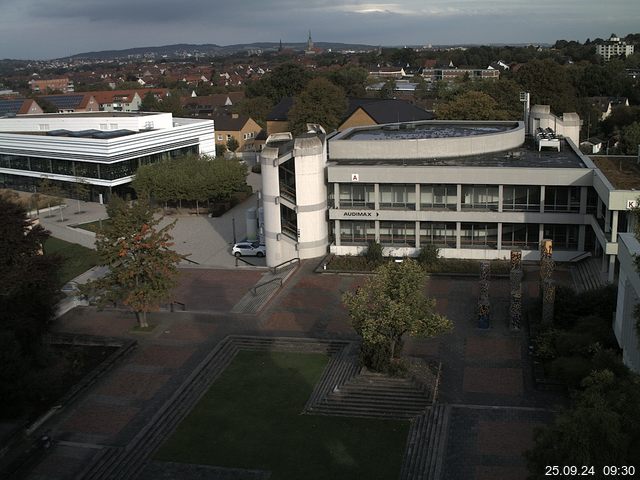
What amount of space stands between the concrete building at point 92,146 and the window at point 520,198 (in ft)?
115

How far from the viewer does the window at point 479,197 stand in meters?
37.2

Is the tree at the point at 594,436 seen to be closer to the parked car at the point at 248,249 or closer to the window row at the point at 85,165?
the parked car at the point at 248,249

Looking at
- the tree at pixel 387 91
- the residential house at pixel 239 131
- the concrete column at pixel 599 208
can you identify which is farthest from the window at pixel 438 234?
the tree at pixel 387 91

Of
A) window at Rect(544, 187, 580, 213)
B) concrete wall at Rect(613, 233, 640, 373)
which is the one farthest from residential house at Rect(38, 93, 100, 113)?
concrete wall at Rect(613, 233, 640, 373)

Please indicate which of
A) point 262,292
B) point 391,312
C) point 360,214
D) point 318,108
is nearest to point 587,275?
point 360,214

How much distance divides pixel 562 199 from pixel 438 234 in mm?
6574

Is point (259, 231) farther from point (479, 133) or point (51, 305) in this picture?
point (51, 305)

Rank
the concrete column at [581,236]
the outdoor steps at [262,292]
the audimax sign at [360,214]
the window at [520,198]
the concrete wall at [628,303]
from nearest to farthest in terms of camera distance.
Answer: the concrete wall at [628,303] → the outdoor steps at [262,292] → the concrete column at [581,236] → the window at [520,198] → the audimax sign at [360,214]

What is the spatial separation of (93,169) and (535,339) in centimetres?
4509

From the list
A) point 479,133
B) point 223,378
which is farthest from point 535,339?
point 479,133

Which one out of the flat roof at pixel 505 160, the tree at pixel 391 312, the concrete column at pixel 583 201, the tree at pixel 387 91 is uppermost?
the tree at pixel 387 91

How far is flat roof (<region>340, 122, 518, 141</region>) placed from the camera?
144 feet

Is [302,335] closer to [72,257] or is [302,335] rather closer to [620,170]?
[620,170]

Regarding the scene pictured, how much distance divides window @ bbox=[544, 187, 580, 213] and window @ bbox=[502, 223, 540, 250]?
1.26 meters
